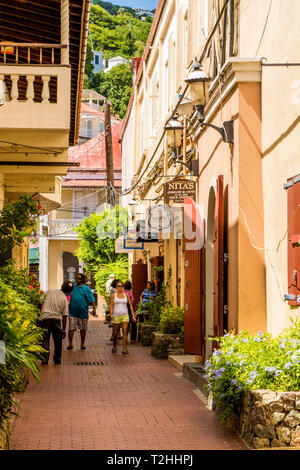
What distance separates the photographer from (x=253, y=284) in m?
10.0

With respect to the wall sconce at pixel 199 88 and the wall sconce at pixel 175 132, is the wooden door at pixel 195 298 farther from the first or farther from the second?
the wall sconce at pixel 199 88

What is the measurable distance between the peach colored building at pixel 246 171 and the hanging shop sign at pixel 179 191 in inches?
9.9

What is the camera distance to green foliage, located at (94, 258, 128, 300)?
34281mm

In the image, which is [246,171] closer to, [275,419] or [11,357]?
[275,419]

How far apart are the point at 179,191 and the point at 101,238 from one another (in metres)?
22.5

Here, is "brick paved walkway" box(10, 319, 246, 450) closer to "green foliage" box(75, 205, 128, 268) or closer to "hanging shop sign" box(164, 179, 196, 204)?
"hanging shop sign" box(164, 179, 196, 204)

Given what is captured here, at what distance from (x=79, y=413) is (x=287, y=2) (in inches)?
223

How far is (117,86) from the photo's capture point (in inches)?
2904

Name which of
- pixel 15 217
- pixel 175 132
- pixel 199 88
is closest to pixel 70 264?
pixel 175 132

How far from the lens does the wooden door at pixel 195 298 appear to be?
1333 centimetres

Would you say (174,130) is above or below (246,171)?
above

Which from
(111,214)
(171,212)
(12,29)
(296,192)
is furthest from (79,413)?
(111,214)

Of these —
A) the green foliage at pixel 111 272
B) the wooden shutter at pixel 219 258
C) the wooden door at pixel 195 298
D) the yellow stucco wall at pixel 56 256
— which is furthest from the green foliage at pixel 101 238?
the wooden shutter at pixel 219 258
